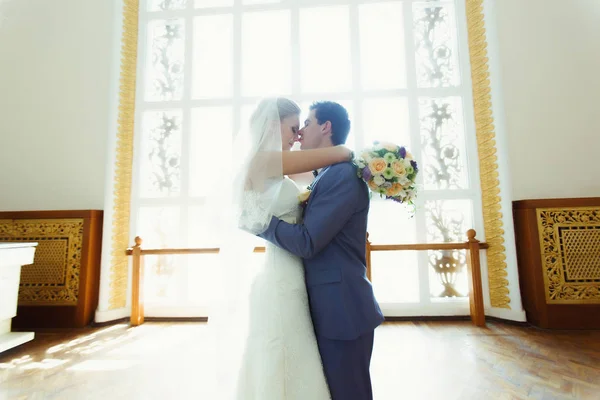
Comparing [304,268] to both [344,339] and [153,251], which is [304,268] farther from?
[153,251]

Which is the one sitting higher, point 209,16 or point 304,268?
point 209,16

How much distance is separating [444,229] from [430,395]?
2468mm

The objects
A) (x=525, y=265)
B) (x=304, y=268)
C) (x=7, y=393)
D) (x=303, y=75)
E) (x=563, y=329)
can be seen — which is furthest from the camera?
(x=303, y=75)

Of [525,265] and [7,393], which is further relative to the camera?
[525,265]

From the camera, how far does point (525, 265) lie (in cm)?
363

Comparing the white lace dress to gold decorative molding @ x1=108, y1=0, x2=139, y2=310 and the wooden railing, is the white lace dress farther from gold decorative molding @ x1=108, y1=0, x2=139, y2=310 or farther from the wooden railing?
gold decorative molding @ x1=108, y1=0, x2=139, y2=310

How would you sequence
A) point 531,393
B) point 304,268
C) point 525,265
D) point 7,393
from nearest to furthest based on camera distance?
point 304,268
point 531,393
point 7,393
point 525,265

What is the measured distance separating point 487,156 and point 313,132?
3.19 metres

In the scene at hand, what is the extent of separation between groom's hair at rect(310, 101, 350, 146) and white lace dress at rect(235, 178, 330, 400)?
0.72 m

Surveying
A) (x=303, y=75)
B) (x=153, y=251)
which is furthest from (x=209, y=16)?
(x=153, y=251)

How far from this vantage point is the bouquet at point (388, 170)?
137 centimetres

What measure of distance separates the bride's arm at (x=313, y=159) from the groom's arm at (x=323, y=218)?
0.09m

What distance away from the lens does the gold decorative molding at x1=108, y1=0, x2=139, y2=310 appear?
4051mm

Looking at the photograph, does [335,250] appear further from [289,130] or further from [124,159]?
[124,159]
